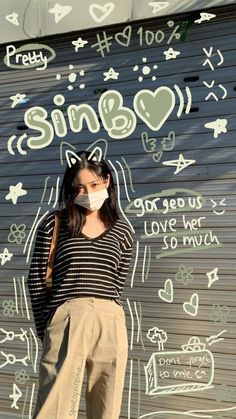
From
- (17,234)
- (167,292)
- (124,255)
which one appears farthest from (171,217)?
(124,255)

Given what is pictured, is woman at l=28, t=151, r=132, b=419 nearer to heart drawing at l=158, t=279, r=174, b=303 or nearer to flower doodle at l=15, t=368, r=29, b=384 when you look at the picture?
heart drawing at l=158, t=279, r=174, b=303

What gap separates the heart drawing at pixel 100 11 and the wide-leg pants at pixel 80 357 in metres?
2.60

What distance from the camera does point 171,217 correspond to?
5.07m

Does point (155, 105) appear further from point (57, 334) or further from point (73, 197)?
point (57, 334)

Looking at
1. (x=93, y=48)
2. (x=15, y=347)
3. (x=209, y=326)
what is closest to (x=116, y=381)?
(x=209, y=326)

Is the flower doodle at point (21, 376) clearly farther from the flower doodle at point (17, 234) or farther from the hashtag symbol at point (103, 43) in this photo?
the hashtag symbol at point (103, 43)

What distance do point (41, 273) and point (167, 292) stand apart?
5.61 feet

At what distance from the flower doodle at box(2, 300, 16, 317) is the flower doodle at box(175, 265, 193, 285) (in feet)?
4.65

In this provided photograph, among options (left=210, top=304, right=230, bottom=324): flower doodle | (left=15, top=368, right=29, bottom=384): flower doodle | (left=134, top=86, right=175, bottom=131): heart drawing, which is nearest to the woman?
(left=210, top=304, right=230, bottom=324): flower doodle

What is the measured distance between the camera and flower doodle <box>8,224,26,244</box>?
568cm

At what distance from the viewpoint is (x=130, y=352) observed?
5.15m

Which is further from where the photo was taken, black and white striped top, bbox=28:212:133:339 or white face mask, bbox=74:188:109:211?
white face mask, bbox=74:188:109:211

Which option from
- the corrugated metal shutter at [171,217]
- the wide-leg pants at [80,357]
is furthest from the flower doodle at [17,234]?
the wide-leg pants at [80,357]

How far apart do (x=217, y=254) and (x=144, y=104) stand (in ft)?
4.00
